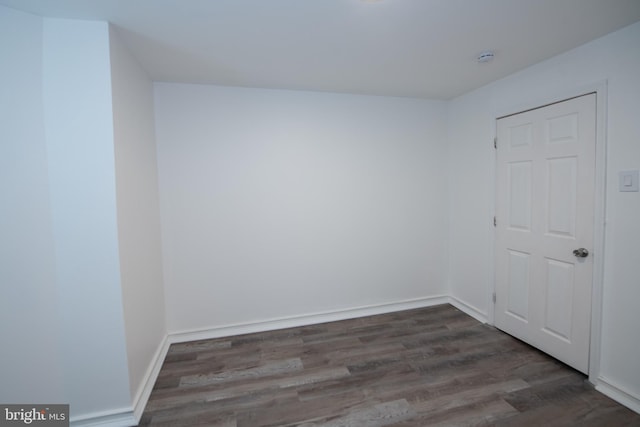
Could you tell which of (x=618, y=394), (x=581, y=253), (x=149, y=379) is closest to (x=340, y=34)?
(x=581, y=253)

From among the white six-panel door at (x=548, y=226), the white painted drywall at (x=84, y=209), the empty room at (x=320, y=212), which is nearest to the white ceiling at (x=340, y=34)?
the empty room at (x=320, y=212)

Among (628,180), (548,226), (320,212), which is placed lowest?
(548,226)

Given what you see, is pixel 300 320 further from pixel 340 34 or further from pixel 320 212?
pixel 340 34

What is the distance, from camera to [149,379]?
76.8 inches

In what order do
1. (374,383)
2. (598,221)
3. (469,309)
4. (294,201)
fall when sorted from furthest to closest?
(469,309) < (294,201) < (374,383) < (598,221)

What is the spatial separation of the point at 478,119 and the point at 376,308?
7.65ft

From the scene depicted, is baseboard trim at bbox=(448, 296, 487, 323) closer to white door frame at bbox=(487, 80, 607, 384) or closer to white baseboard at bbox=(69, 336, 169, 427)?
white door frame at bbox=(487, 80, 607, 384)

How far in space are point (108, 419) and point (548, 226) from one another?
3417 millimetres

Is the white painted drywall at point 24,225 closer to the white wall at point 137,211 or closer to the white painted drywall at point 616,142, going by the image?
the white wall at point 137,211

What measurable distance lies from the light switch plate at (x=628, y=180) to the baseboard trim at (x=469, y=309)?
1.68m

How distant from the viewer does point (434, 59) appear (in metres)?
2.12

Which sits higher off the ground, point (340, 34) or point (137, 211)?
point (340, 34)

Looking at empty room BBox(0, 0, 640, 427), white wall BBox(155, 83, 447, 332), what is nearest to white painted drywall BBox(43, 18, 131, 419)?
empty room BBox(0, 0, 640, 427)

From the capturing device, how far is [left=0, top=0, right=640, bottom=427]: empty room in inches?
60.0
